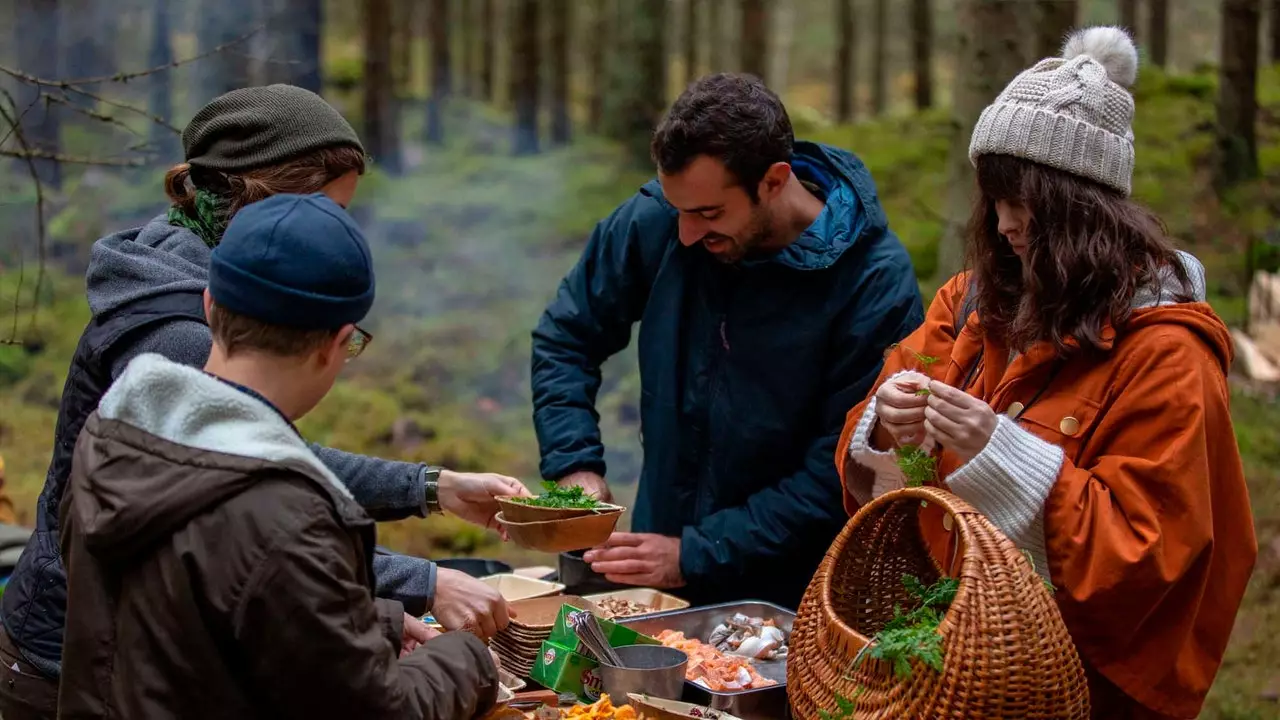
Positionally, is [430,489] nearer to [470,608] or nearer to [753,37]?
[470,608]

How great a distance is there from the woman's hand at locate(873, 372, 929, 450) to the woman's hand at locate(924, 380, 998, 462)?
88mm

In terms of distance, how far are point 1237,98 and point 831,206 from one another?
9.29 meters

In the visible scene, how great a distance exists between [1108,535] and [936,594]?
0.35 m

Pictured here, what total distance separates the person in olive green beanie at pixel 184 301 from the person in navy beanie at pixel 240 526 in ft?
1.51

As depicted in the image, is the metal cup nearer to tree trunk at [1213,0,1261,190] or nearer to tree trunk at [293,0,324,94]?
tree trunk at [1213,0,1261,190]

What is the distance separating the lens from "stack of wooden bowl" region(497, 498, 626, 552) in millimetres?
3021

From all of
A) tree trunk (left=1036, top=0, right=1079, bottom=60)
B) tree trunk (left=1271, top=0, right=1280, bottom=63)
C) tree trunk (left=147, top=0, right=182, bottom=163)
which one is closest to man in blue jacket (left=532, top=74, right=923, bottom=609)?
tree trunk (left=1036, top=0, right=1079, bottom=60)

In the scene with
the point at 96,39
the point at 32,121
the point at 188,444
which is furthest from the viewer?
the point at 96,39

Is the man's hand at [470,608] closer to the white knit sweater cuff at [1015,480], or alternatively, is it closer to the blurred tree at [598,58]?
the white knit sweater cuff at [1015,480]

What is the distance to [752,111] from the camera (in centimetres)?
364

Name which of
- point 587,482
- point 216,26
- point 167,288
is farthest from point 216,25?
point 167,288

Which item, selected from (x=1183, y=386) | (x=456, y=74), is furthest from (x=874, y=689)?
(x=456, y=74)

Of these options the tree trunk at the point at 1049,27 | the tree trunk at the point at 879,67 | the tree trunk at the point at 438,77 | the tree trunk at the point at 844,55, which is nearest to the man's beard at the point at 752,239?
the tree trunk at the point at 1049,27

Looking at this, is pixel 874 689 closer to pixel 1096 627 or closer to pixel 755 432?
pixel 1096 627
